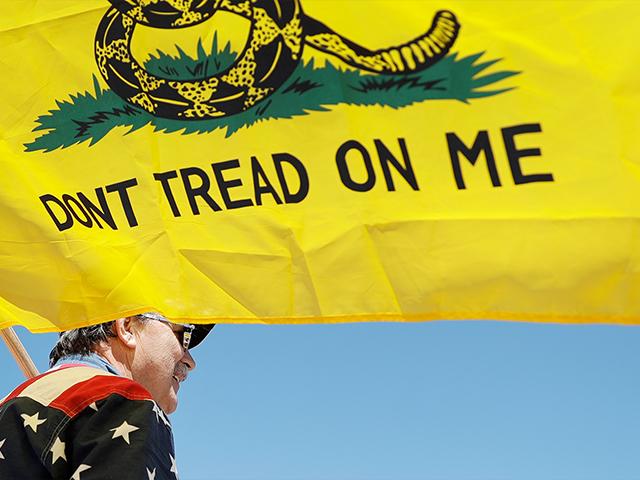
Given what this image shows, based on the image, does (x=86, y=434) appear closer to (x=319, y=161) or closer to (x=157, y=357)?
(x=157, y=357)

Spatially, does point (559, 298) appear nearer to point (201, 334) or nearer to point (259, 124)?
point (259, 124)

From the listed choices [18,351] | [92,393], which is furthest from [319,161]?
[18,351]

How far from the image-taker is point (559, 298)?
2.72 meters

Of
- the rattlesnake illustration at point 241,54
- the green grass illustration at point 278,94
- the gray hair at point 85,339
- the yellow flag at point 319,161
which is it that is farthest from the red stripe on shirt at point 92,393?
the rattlesnake illustration at point 241,54

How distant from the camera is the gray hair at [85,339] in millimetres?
4148

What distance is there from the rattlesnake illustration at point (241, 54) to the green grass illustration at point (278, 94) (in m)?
0.03

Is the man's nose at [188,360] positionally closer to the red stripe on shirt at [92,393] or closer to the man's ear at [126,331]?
the man's ear at [126,331]

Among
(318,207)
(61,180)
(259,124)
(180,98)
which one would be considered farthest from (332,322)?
(61,180)

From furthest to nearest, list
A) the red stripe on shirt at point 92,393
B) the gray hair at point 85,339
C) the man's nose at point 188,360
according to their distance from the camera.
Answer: the man's nose at point 188,360 → the gray hair at point 85,339 → the red stripe on shirt at point 92,393

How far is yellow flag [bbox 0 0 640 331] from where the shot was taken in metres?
2.66

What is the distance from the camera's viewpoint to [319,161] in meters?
3.06

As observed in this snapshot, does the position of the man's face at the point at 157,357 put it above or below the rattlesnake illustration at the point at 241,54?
below

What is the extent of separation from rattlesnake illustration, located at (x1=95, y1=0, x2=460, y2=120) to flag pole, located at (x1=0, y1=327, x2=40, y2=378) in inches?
78.6

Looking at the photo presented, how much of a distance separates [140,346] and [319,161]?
1627mm
